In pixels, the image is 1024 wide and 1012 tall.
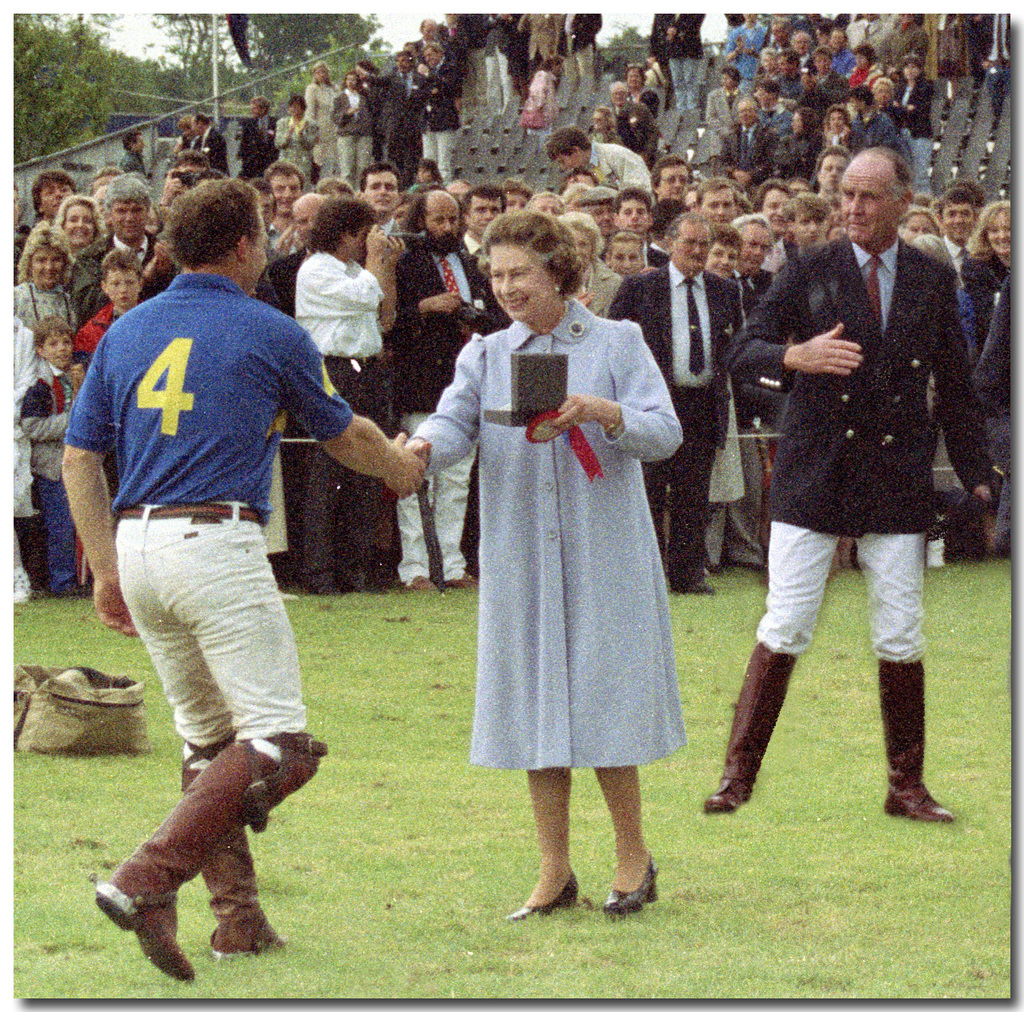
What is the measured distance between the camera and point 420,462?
4.91 metres

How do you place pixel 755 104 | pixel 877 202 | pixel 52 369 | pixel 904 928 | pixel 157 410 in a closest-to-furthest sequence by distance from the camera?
pixel 157 410 → pixel 904 928 → pixel 877 202 → pixel 52 369 → pixel 755 104

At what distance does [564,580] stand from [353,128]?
15033 millimetres

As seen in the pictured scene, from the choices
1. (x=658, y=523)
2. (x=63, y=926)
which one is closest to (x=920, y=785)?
(x=63, y=926)

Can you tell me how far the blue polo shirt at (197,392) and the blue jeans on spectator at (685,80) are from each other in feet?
54.5

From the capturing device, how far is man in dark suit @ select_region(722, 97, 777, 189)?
1705 cm

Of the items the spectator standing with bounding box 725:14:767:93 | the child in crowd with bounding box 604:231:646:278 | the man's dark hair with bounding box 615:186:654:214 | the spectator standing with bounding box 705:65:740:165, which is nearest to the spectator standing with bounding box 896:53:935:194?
the spectator standing with bounding box 705:65:740:165

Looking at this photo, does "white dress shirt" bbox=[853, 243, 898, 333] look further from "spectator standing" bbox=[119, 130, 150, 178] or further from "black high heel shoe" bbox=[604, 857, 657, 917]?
"spectator standing" bbox=[119, 130, 150, 178]

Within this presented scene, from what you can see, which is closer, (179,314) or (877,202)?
(179,314)

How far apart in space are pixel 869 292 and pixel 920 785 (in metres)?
1.69

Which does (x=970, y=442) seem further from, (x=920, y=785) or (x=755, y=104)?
(x=755, y=104)

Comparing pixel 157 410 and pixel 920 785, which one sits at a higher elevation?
pixel 157 410

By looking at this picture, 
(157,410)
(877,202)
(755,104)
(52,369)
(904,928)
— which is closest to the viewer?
(157,410)

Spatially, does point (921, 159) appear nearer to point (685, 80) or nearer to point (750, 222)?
point (685, 80)

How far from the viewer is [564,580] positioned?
5.02 m
